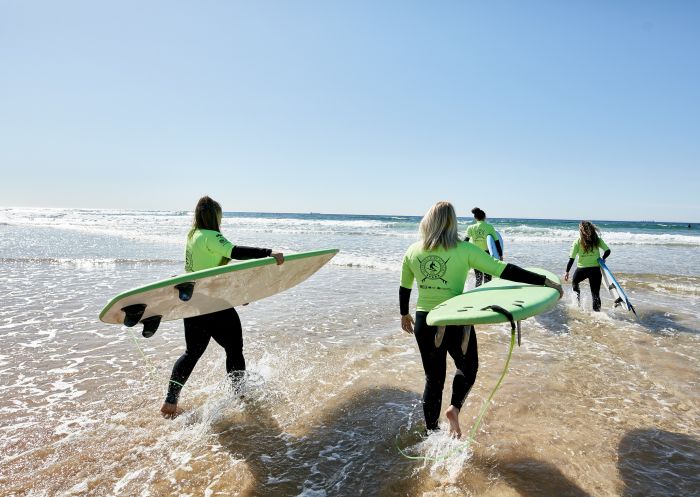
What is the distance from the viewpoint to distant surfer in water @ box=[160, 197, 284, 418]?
3.45 m

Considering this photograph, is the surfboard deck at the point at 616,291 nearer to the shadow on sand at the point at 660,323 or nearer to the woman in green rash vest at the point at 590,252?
the woman in green rash vest at the point at 590,252

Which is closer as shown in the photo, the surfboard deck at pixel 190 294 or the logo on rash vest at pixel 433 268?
the logo on rash vest at pixel 433 268

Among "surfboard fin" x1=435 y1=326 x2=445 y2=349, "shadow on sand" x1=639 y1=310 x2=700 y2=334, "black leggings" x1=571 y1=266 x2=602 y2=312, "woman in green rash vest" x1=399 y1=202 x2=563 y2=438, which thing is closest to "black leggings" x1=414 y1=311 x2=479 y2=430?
"woman in green rash vest" x1=399 y1=202 x2=563 y2=438

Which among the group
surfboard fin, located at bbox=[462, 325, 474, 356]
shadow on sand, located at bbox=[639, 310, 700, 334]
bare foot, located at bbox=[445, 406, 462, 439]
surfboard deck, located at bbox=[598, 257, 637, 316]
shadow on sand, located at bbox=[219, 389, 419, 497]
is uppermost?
surfboard fin, located at bbox=[462, 325, 474, 356]

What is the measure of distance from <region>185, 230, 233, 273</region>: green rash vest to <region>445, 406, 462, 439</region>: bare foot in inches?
83.9

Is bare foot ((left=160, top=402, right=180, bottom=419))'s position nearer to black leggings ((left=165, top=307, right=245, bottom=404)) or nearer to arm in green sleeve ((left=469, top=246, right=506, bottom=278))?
black leggings ((left=165, top=307, right=245, bottom=404))

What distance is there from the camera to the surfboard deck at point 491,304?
101 inches

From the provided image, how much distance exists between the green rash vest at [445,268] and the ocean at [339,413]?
109cm

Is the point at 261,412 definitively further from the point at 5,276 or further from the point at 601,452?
the point at 5,276

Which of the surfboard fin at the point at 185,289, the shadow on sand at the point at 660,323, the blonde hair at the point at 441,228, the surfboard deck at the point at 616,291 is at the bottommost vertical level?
the shadow on sand at the point at 660,323

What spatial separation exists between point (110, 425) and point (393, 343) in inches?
138

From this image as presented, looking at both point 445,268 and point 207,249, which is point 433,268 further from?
point 207,249

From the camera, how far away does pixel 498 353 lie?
534 centimetres

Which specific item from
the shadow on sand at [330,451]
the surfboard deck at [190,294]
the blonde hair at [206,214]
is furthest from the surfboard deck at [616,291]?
the blonde hair at [206,214]
